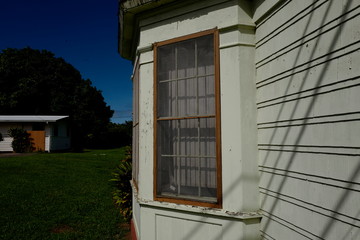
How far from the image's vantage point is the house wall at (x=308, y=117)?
1.78 metres

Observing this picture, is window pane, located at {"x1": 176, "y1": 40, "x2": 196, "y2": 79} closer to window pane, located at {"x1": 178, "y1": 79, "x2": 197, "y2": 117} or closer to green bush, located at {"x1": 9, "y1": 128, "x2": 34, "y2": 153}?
window pane, located at {"x1": 178, "y1": 79, "x2": 197, "y2": 117}

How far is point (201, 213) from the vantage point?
2910mm

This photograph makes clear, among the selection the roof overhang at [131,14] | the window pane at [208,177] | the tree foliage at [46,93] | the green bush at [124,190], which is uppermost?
the tree foliage at [46,93]

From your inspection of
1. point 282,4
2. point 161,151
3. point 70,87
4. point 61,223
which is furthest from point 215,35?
point 70,87

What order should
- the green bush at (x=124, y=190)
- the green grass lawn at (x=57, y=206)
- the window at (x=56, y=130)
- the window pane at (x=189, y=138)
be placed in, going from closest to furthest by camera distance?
the window pane at (x=189, y=138), the green grass lawn at (x=57, y=206), the green bush at (x=124, y=190), the window at (x=56, y=130)

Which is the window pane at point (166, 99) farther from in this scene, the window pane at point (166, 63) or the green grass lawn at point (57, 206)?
the green grass lawn at point (57, 206)

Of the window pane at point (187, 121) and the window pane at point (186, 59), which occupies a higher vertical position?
the window pane at point (186, 59)

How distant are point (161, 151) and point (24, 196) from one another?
7.02 metres

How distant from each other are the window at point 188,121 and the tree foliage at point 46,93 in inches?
1082

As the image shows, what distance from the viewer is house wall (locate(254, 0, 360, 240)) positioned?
1.78 metres

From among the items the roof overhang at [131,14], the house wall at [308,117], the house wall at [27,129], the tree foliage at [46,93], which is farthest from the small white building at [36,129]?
the house wall at [308,117]

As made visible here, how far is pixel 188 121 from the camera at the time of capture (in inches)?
125

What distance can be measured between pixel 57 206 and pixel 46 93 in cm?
2998

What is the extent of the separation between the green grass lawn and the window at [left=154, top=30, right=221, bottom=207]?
2.88 metres
